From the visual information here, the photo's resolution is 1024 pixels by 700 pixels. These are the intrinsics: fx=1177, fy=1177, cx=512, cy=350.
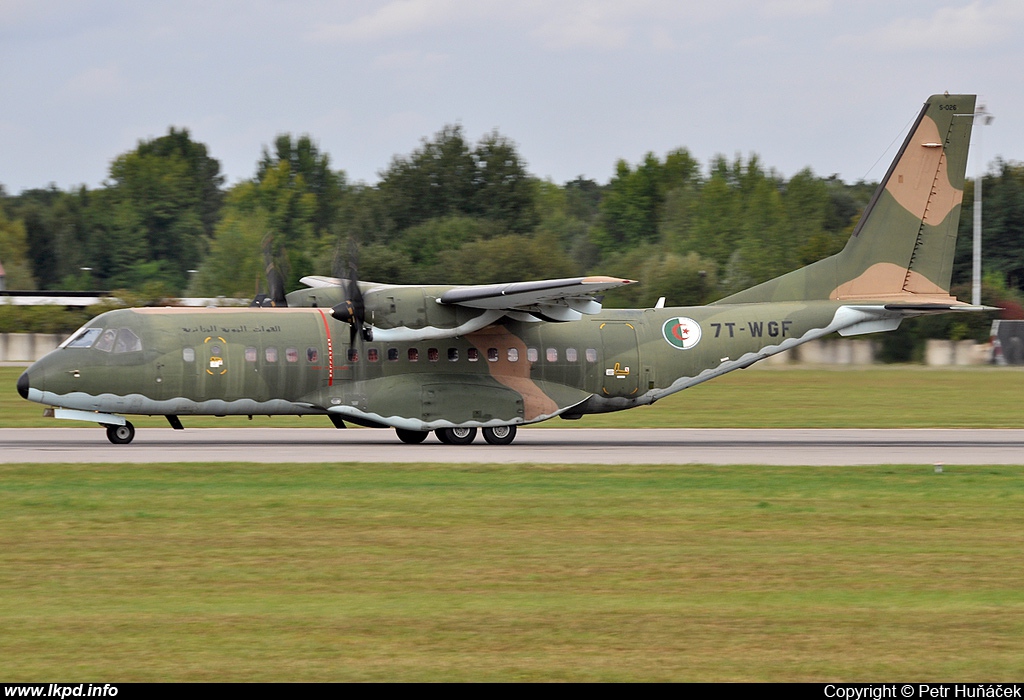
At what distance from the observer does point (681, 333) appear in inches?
992

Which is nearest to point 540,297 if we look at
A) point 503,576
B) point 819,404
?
point 503,576

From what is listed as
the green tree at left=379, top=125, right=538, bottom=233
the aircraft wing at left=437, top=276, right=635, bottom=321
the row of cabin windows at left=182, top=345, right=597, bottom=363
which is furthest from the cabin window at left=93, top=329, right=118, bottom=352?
the green tree at left=379, top=125, right=538, bottom=233

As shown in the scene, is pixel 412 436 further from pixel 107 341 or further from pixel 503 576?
pixel 503 576

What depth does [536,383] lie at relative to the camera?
24344 mm

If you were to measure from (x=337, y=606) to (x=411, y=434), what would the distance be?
14753mm

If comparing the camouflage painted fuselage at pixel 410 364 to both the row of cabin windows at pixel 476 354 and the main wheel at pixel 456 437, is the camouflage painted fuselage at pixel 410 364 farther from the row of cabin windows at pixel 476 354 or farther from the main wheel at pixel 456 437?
the main wheel at pixel 456 437

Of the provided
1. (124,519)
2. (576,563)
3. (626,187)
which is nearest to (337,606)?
(576,563)

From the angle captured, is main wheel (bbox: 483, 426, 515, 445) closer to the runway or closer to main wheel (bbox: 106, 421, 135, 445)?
the runway

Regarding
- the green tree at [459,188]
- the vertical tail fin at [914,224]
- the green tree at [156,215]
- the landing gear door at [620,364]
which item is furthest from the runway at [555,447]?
the green tree at [156,215]

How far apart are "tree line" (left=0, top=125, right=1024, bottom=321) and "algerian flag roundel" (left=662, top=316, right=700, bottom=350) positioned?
2484 centimetres

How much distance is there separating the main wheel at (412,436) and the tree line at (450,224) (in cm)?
2377

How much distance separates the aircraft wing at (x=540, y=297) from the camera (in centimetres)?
2148

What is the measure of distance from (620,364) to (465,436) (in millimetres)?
3600

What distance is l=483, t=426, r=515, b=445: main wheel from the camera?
2441 centimetres
